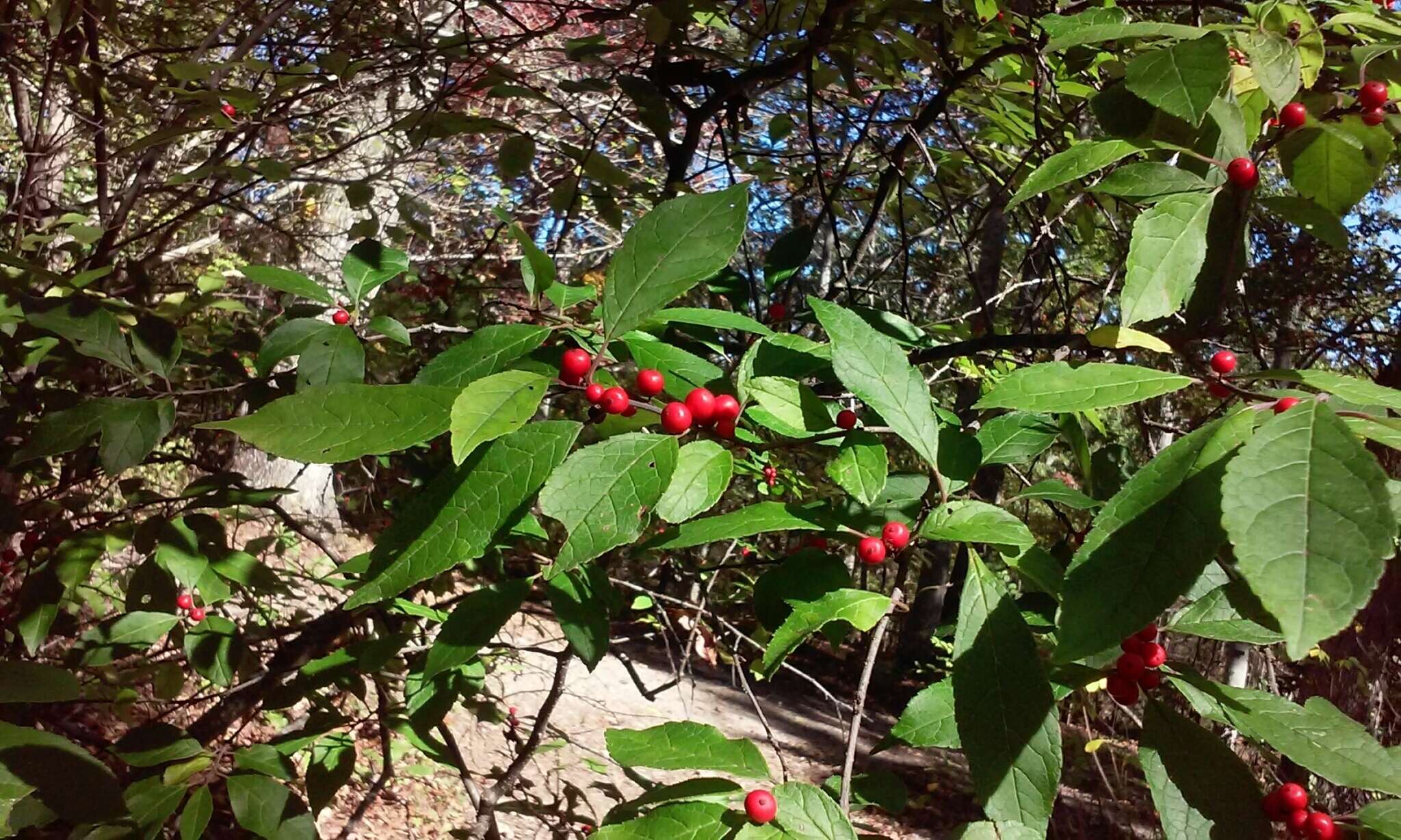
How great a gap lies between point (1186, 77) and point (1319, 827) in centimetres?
76

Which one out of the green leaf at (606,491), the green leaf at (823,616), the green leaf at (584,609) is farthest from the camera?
the green leaf at (584,609)

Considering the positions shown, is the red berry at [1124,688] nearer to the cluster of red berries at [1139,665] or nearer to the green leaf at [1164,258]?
the cluster of red berries at [1139,665]

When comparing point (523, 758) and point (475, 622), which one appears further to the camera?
point (523, 758)

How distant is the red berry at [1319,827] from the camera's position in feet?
2.77

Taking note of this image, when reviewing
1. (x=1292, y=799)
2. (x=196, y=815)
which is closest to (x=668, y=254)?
(x=1292, y=799)

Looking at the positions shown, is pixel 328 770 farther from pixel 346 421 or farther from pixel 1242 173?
pixel 1242 173

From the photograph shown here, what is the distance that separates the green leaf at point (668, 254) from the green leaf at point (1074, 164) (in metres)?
0.29

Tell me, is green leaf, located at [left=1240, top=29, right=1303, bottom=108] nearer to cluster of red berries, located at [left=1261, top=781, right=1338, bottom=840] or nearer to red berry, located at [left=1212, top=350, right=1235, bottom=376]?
red berry, located at [left=1212, top=350, right=1235, bottom=376]

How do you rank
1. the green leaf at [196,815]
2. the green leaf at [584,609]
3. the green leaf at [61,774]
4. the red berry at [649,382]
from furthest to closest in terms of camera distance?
1. the green leaf at [196,815]
2. the green leaf at [584,609]
3. the green leaf at [61,774]
4. the red berry at [649,382]

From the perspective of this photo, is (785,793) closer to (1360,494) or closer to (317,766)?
(1360,494)

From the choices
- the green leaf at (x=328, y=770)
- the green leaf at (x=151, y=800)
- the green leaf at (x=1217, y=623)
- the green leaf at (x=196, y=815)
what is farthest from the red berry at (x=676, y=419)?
the green leaf at (x=328, y=770)

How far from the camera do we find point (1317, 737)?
2.69 feet

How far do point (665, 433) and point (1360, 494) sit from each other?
0.56 m

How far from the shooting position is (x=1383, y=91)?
Answer: 104 cm
